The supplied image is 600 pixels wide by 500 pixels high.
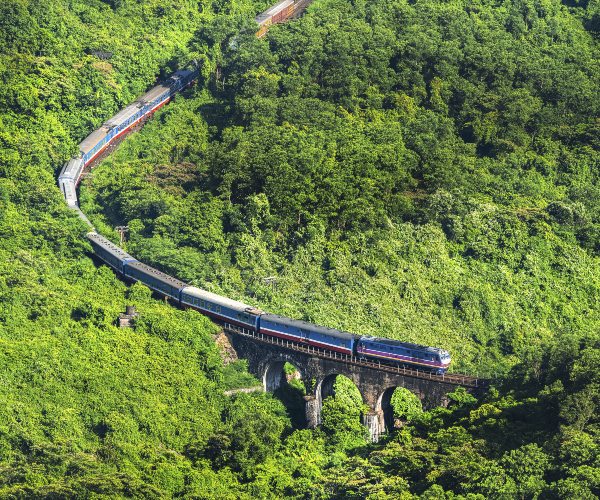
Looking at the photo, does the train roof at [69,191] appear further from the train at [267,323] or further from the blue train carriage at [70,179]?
the train at [267,323]

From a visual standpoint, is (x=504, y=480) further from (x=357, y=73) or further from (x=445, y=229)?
(x=357, y=73)

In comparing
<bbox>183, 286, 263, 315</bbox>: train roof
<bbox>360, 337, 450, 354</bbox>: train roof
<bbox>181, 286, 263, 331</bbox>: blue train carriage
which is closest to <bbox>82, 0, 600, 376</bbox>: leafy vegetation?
<bbox>183, 286, 263, 315</bbox>: train roof

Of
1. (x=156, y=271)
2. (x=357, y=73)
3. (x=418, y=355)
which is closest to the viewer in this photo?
(x=418, y=355)

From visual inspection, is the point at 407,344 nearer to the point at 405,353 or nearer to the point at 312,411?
the point at 405,353

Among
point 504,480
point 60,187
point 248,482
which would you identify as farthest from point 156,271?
point 504,480

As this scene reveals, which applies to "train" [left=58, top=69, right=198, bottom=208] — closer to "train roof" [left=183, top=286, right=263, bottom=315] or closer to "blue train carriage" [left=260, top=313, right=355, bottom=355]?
"train roof" [left=183, top=286, right=263, bottom=315]
